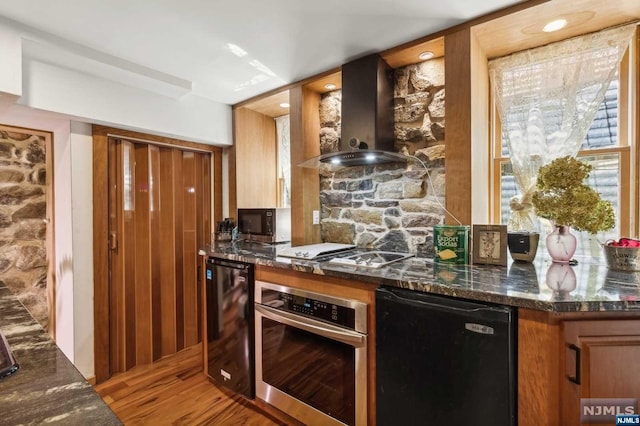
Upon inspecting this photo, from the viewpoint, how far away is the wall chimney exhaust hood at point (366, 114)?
6.64 ft

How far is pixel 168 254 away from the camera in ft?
9.07

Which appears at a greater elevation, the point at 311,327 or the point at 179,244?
the point at 179,244

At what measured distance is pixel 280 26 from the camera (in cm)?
176

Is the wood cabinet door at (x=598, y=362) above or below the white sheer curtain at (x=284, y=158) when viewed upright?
below

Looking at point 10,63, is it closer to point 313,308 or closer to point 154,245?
point 154,245

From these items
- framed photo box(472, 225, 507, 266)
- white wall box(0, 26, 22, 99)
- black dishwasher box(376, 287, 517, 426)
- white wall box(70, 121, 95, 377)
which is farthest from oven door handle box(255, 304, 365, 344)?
white wall box(0, 26, 22, 99)

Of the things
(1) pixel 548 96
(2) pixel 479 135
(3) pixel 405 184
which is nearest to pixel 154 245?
(3) pixel 405 184

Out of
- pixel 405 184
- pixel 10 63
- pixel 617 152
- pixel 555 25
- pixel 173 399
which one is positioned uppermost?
pixel 555 25

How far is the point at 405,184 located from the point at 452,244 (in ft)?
2.07

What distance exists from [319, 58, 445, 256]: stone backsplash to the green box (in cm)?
32

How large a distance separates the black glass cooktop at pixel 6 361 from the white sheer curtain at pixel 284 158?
7.98 feet

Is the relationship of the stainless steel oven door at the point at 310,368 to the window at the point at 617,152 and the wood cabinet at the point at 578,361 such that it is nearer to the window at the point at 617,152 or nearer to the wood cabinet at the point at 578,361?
the wood cabinet at the point at 578,361

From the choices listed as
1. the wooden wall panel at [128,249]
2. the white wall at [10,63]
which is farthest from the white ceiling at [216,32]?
the wooden wall panel at [128,249]

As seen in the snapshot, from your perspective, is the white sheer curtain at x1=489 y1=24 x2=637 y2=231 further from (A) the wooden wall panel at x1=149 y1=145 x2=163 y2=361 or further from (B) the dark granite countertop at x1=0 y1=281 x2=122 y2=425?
(A) the wooden wall panel at x1=149 y1=145 x2=163 y2=361
